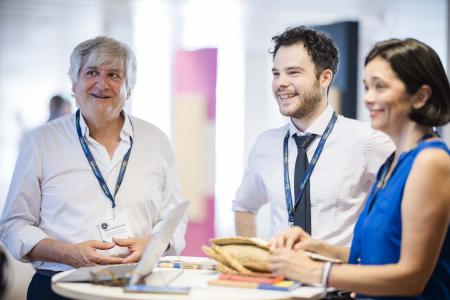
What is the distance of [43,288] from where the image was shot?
10.2 feet

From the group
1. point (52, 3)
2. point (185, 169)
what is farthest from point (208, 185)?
point (52, 3)

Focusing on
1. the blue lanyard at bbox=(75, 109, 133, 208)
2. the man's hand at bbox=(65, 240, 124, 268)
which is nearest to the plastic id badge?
the man's hand at bbox=(65, 240, 124, 268)

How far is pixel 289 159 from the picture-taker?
324 centimetres

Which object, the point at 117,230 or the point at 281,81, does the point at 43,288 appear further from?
the point at 281,81

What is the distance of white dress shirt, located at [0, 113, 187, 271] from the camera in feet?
10.2

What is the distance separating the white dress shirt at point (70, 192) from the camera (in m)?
3.12

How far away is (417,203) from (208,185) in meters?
5.18

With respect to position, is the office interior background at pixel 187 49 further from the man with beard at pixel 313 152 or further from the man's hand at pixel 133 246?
the man's hand at pixel 133 246

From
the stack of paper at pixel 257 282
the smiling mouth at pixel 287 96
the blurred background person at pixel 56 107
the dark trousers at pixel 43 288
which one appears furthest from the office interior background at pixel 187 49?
the stack of paper at pixel 257 282

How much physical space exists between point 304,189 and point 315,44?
723 millimetres

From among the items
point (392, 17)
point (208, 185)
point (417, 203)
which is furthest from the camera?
point (392, 17)

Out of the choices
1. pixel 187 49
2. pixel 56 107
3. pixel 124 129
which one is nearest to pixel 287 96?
pixel 124 129

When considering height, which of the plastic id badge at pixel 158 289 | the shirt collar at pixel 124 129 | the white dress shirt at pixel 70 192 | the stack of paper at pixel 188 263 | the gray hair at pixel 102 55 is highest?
the gray hair at pixel 102 55

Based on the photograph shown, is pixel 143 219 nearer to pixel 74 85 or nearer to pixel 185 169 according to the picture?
pixel 74 85
